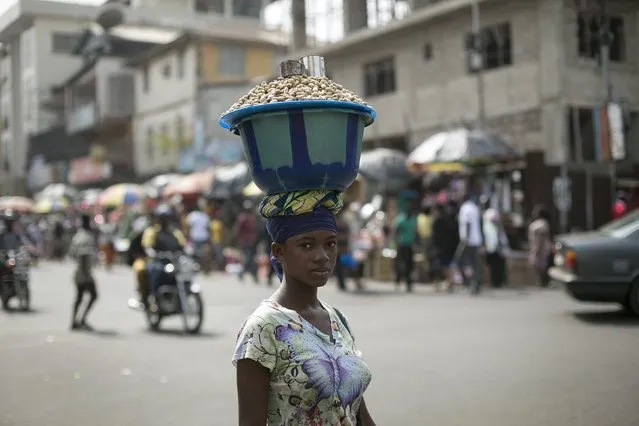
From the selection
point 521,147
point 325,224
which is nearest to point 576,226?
point 521,147

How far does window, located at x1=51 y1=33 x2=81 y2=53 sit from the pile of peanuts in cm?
4463

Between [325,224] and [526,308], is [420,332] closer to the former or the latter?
[526,308]

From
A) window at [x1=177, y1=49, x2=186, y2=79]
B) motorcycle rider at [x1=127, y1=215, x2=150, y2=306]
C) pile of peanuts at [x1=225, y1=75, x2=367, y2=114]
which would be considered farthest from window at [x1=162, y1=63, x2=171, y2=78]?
pile of peanuts at [x1=225, y1=75, x2=367, y2=114]

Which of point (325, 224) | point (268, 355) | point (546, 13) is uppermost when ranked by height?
point (546, 13)

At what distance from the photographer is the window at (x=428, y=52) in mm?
23562

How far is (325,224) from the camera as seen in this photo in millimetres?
2422

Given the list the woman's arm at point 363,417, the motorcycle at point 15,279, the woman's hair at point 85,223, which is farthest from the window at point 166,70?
the woman's arm at point 363,417

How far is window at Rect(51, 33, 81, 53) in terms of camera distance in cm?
→ 4508

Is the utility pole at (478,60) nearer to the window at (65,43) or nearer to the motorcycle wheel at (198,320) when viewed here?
the motorcycle wheel at (198,320)

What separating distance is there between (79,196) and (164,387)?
107 ft

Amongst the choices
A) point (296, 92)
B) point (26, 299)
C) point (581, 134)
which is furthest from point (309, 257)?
point (581, 134)

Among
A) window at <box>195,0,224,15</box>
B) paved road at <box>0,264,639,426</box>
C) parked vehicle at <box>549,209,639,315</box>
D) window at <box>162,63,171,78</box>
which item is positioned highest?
window at <box>195,0,224,15</box>

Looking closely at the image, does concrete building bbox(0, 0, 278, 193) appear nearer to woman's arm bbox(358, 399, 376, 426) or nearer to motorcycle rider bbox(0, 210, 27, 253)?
motorcycle rider bbox(0, 210, 27, 253)

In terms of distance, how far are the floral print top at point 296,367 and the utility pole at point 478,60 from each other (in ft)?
60.7
